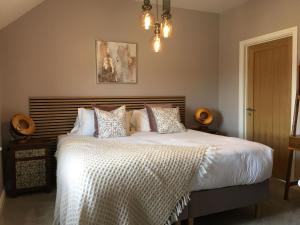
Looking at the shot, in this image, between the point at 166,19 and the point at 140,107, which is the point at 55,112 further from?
the point at 166,19

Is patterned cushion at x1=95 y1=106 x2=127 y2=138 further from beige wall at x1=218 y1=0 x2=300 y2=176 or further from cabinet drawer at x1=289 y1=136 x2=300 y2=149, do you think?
beige wall at x1=218 y1=0 x2=300 y2=176

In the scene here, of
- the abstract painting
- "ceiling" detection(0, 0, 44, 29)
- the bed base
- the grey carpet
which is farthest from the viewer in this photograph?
the abstract painting

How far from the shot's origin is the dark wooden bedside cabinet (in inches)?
124

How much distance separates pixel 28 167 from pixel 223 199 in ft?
7.46

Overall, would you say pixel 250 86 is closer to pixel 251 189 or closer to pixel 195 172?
pixel 251 189

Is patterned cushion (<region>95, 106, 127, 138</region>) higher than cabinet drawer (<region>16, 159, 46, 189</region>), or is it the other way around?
patterned cushion (<region>95, 106, 127, 138</region>)

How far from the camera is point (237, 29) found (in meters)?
4.36

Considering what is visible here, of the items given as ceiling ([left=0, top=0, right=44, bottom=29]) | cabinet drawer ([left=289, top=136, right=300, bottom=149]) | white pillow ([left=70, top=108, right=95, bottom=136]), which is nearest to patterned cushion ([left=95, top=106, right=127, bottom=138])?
white pillow ([left=70, top=108, right=95, bottom=136])

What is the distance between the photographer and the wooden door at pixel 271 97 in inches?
142

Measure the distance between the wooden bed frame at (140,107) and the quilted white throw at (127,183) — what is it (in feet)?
0.68

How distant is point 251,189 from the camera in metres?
2.51

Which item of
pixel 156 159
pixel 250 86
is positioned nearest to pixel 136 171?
pixel 156 159

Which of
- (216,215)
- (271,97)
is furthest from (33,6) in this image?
(271,97)

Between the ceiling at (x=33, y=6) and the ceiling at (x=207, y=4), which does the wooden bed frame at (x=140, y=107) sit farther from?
the ceiling at (x=207, y=4)
